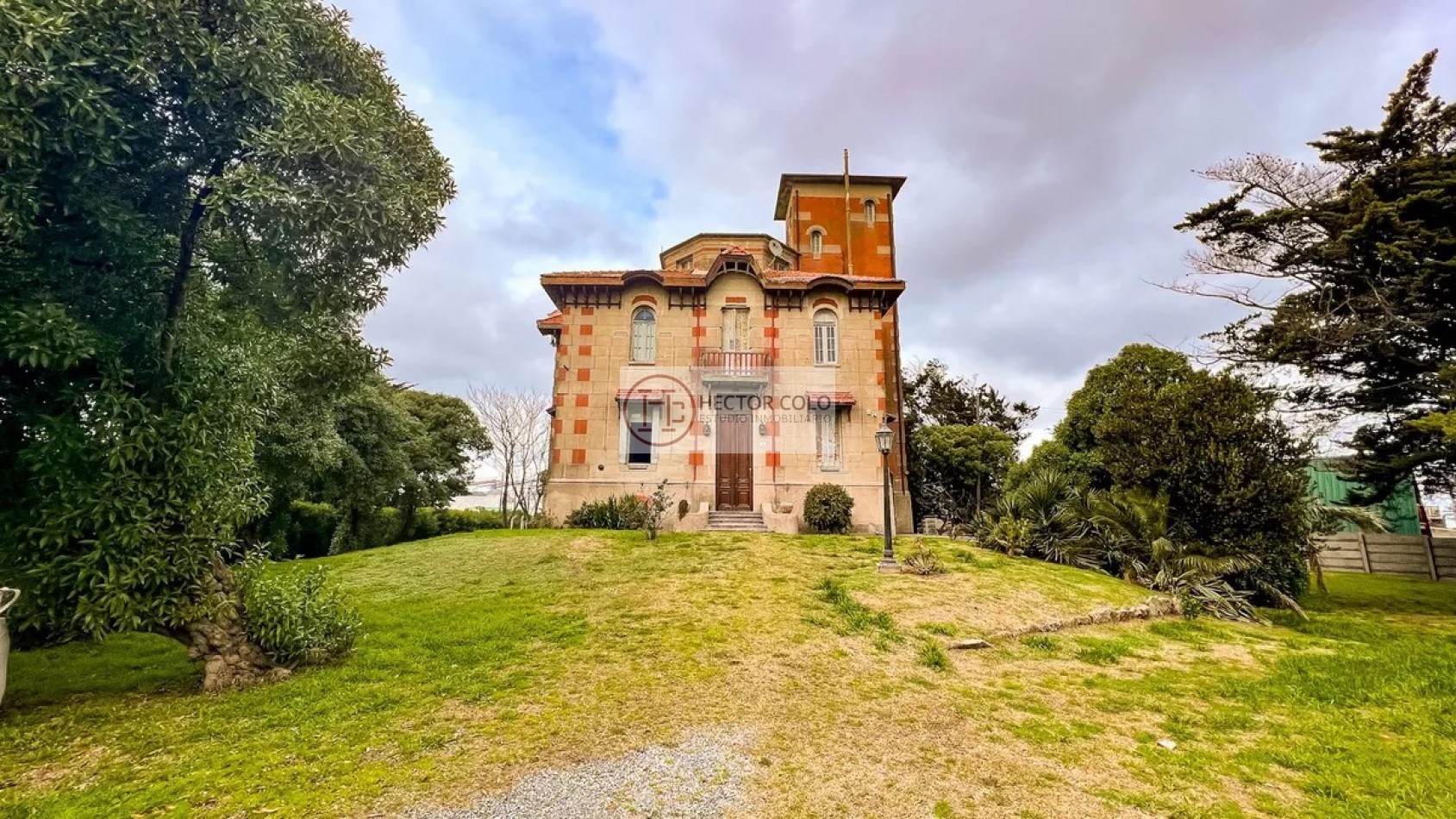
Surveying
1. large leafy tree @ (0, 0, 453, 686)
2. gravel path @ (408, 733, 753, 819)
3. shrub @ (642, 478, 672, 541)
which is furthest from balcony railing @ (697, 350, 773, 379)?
gravel path @ (408, 733, 753, 819)

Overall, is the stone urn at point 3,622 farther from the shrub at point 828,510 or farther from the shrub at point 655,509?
the shrub at point 828,510

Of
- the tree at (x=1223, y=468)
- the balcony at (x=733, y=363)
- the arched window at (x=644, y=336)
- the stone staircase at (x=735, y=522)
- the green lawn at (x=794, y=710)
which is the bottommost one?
the green lawn at (x=794, y=710)

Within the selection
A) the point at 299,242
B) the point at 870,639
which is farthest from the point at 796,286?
the point at 299,242

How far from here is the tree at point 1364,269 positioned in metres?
10.7

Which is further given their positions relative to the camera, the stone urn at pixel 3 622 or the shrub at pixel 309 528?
the shrub at pixel 309 528

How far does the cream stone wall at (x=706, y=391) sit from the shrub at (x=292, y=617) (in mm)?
9979

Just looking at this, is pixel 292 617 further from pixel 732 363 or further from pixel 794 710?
pixel 732 363

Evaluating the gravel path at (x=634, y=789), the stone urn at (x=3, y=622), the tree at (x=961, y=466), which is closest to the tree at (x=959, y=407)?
the tree at (x=961, y=466)

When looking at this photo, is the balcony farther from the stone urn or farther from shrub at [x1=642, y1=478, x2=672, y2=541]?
the stone urn

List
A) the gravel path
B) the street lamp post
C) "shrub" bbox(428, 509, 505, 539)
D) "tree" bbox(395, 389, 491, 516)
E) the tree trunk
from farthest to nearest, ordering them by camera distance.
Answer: "shrub" bbox(428, 509, 505, 539) → "tree" bbox(395, 389, 491, 516) → the street lamp post → the tree trunk → the gravel path

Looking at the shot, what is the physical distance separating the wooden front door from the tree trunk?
1199 centimetres

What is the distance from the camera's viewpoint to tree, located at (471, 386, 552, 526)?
23062mm

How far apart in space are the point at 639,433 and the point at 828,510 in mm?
5847

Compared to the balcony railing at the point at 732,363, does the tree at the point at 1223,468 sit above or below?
below
